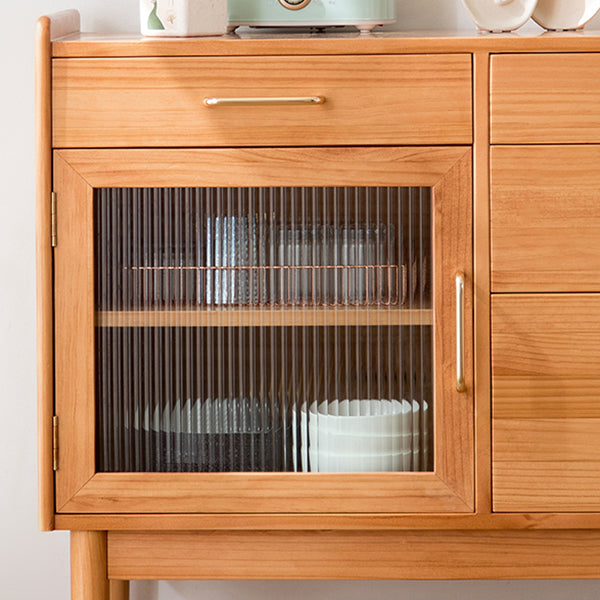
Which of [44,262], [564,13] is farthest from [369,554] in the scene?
[564,13]

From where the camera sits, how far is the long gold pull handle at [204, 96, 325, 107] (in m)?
1.13

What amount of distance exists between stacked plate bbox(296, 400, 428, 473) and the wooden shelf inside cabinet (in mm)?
116

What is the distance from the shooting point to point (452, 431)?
3.84 ft

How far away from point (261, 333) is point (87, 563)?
0.41 metres

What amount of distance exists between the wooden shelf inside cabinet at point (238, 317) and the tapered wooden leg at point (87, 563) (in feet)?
0.99

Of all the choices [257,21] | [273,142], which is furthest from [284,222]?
[257,21]

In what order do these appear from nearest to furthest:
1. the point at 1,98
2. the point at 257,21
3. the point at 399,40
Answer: the point at 399,40 → the point at 257,21 → the point at 1,98

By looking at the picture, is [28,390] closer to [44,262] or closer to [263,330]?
[44,262]

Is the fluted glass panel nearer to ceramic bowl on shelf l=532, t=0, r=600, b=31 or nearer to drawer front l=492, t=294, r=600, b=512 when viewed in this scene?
drawer front l=492, t=294, r=600, b=512

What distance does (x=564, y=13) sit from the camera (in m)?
1.29

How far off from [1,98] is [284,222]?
2.23 ft

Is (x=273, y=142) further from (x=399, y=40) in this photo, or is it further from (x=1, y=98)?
(x=1, y=98)

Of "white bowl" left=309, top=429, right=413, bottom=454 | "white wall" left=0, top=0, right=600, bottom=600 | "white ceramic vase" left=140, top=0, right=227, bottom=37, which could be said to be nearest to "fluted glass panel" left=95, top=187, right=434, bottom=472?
"white bowl" left=309, top=429, right=413, bottom=454

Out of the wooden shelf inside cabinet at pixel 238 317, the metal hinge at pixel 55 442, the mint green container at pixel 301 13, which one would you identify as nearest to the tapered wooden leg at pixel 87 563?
the metal hinge at pixel 55 442
